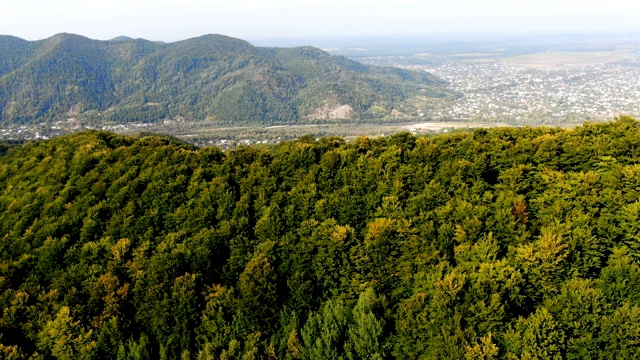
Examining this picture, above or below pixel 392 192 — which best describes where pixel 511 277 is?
below

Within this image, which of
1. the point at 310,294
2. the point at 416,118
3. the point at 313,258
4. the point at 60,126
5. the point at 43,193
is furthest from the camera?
the point at 60,126

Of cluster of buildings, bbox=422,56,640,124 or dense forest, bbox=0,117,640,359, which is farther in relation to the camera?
cluster of buildings, bbox=422,56,640,124

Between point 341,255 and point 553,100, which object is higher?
point 553,100

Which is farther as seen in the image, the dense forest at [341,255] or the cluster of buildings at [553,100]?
the cluster of buildings at [553,100]

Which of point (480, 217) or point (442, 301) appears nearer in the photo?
point (442, 301)

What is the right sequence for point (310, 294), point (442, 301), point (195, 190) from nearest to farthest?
1. point (442, 301)
2. point (310, 294)
3. point (195, 190)

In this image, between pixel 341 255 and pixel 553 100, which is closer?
pixel 341 255

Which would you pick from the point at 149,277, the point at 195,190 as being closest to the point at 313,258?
the point at 149,277

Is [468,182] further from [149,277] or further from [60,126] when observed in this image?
[60,126]
